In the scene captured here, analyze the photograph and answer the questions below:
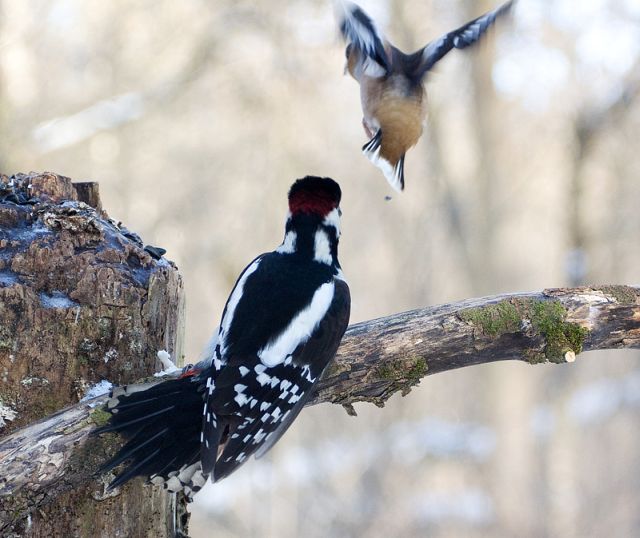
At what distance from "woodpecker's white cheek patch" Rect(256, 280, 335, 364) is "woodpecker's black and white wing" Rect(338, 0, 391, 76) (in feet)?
4.06

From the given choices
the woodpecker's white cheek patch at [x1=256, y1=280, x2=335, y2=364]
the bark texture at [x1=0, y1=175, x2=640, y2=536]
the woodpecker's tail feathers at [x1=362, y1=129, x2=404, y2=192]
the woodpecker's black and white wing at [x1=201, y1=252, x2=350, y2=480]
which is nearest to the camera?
the bark texture at [x1=0, y1=175, x2=640, y2=536]

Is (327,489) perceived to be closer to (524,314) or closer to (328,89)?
(328,89)

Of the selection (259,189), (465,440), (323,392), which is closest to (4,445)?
(323,392)

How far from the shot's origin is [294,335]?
241 centimetres

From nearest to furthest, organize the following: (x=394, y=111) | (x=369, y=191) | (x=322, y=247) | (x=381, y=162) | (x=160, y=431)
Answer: (x=160, y=431) < (x=322, y=247) < (x=381, y=162) < (x=394, y=111) < (x=369, y=191)

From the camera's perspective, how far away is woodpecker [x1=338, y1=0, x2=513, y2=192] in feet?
10.2

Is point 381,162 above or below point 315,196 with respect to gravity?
above

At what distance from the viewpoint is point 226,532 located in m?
9.24

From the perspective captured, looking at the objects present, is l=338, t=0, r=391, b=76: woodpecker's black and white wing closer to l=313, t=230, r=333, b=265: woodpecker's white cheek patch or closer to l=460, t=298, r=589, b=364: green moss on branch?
l=313, t=230, r=333, b=265: woodpecker's white cheek patch

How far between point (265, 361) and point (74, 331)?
585 millimetres

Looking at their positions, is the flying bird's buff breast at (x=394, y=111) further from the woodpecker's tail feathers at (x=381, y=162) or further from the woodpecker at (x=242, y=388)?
the woodpecker at (x=242, y=388)

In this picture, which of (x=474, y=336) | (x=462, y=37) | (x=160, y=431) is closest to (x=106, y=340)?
(x=160, y=431)

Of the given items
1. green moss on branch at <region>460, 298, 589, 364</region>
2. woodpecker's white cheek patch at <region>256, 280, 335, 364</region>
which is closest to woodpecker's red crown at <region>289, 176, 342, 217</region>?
woodpecker's white cheek patch at <region>256, 280, 335, 364</region>

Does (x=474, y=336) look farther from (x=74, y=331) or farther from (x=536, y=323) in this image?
(x=74, y=331)
